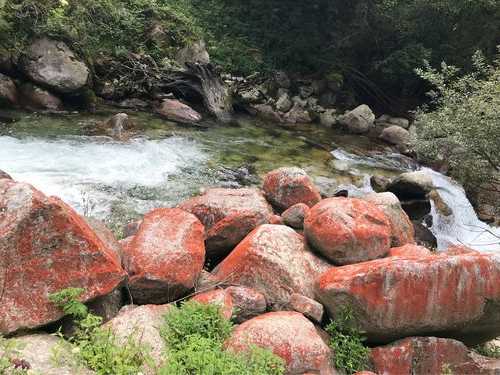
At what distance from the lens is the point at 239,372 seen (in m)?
4.18

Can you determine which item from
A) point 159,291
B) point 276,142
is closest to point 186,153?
point 276,142

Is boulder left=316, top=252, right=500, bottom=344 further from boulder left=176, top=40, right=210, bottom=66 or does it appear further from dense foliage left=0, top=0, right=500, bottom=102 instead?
boulder left=176, top=40, right=210, bottom=66

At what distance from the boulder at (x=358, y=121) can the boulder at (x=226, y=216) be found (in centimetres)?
1218

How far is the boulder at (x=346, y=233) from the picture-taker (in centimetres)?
601

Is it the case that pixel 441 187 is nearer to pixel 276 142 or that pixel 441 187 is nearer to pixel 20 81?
pixel 276 142

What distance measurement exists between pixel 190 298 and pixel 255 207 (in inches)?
69.8

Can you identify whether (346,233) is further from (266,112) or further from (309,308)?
(266,112)

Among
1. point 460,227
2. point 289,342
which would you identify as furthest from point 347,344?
point 460,227

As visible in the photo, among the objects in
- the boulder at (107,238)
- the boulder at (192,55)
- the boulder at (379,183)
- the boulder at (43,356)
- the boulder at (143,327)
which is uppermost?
the boulder at (192,55)

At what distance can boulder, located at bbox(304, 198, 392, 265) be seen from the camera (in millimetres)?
6008

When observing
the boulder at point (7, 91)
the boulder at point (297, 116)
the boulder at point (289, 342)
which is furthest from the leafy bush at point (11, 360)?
the boulder at point (297, 116)

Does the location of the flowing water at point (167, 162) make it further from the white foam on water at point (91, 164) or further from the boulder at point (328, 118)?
the boulder at point (328, 118)

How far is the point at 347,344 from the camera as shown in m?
5.22

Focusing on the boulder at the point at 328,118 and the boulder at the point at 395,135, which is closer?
the boulder at the point at 395,135
